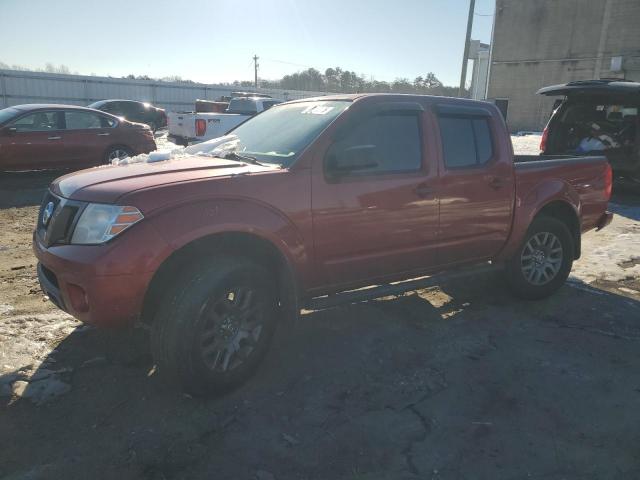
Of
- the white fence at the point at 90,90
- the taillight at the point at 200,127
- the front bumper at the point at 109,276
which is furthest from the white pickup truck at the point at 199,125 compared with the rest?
the white fence at the point at 90,90

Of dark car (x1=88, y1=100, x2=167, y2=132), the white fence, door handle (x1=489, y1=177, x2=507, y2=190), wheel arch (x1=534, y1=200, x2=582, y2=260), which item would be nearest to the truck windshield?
door handle (x1=489, y1=177, x2=507, y2=190)

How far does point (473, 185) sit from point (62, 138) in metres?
8.59

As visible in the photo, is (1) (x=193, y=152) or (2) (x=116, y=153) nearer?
(1) (x=193, y=152)

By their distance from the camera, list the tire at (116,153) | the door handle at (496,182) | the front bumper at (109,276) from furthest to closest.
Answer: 1. the tire at (116,153)
2. the door handle at (496,182)
3. the front bumper at (109,276)

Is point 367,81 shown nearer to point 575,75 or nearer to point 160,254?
point 575,75

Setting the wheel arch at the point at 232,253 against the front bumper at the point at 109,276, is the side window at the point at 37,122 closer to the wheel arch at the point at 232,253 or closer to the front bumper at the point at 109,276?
the front bumper at the point at 109,276

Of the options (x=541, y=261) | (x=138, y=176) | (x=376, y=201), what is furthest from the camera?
(x=541, y=261)

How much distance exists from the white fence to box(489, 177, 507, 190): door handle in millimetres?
26020

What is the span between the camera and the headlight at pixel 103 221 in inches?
109

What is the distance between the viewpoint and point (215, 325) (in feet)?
10.1

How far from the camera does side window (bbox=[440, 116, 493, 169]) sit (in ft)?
13.6

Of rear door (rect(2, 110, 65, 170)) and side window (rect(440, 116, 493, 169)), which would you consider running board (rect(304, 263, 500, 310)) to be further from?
rear door (rect(2, 110, 65, 170))

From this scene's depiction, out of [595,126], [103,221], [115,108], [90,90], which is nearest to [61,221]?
[103,221]

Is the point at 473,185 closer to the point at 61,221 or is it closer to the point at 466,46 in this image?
the point at 61,221
